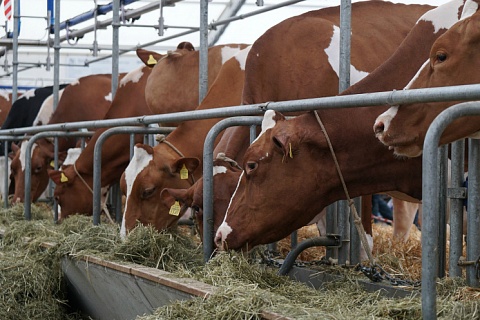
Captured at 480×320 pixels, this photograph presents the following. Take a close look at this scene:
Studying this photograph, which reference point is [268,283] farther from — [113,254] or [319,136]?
[113,254]

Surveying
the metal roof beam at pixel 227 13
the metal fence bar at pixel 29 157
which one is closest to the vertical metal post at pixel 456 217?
the metal fence bar at pixel 29 157

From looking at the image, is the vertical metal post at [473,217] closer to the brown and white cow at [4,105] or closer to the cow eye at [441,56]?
the cow eye at [441,56]

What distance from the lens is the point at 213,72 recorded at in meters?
8.19

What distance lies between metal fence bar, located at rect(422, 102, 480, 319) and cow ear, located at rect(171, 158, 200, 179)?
323 cm

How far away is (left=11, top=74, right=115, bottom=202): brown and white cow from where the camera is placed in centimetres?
934

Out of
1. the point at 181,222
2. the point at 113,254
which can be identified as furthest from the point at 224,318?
the point at 181,222

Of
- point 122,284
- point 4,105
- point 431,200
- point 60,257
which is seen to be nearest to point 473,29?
point 431,200

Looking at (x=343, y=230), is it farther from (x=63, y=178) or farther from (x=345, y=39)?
(x=63, y=178)

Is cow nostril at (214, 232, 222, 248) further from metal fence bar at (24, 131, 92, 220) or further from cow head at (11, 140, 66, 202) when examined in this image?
cow head at (11, 140, 66, 202)

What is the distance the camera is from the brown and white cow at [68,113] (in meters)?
9.34

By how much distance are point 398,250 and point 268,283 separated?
2.56m

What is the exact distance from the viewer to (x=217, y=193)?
4742 millimetres

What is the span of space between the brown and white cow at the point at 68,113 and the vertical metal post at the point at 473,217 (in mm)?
6237

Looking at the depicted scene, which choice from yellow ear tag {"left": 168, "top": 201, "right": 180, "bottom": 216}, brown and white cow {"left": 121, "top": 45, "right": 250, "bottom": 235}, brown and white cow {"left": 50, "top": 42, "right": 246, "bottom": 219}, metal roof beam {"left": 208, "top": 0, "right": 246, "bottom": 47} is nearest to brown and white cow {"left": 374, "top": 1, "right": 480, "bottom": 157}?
yellow ear tag {"left": 168, "top": 201, "right": 180, "bottom": 216}
